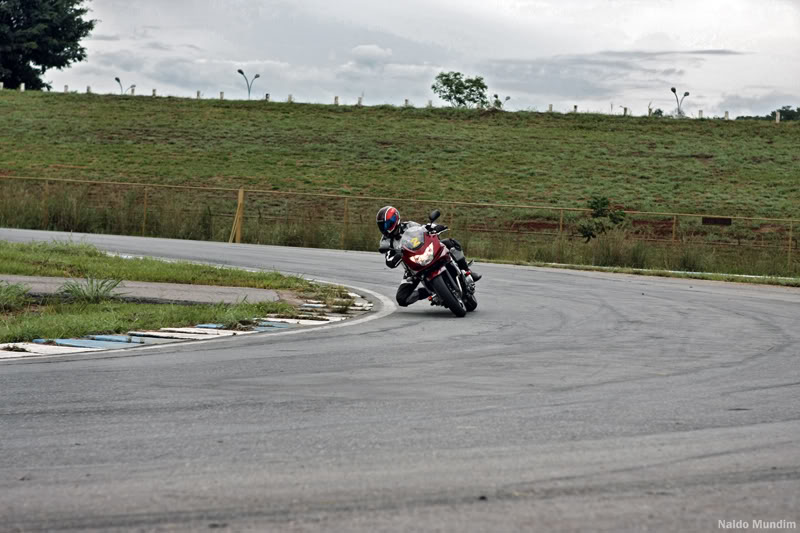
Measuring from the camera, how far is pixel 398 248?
1362 centimetres

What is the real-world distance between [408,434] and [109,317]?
6.26 meters

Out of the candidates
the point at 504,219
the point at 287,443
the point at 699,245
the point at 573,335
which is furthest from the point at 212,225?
the point at 287,443

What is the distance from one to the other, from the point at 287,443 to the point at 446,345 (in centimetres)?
476

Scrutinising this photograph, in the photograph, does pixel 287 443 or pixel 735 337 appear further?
pixel 735 337

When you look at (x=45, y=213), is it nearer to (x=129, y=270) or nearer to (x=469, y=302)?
(x=129, y=270)

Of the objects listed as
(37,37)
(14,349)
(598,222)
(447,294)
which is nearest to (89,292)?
(14,349)

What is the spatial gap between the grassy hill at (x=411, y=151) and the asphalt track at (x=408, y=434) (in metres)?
41.8

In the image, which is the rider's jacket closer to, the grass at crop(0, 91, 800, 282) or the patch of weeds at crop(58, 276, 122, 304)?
the patch of weeds at crop(58, 276, 122, 304)

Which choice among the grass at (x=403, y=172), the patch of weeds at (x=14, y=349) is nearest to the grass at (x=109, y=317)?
the patch of weeds at (x=14, y=349)

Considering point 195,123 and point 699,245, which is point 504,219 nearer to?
point 699,245

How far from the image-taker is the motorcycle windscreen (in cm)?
1339

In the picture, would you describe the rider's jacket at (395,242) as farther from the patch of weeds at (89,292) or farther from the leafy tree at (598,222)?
the leafy tree at (598,222)

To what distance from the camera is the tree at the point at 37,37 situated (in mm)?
90494

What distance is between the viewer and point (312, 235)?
103ft
